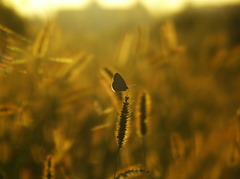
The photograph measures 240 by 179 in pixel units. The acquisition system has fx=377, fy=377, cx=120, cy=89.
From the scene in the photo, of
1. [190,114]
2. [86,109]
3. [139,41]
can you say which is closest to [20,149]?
[86,109]

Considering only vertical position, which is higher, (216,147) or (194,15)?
(194,15)

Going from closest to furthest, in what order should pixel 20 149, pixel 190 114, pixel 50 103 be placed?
pixel 20 149 < pixel 50 103 < pixel 190 114

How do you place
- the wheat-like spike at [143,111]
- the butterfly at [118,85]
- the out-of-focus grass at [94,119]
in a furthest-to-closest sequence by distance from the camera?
the out-of-focus grass at [94,119] < the wheat-like spike at [143,111] < the butterfly at [118,85]

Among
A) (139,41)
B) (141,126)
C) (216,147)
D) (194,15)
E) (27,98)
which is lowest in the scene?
(141,126)

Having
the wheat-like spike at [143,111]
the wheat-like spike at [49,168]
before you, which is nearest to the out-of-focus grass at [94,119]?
the wheat-like spike at [143,111]

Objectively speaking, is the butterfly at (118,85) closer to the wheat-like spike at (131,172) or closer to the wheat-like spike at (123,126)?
the wheat-like spike at (123,126)

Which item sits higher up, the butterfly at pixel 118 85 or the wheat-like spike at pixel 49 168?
the butterfly at pixel 118 85

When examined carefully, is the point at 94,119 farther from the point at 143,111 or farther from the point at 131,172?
the point at 131,172

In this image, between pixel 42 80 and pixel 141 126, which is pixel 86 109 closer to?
pixel 42 80

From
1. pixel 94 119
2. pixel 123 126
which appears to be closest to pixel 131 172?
pixel 123 126
